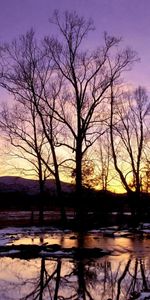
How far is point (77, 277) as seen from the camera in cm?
1271

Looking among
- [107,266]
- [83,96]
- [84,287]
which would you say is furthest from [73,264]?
[83,96]

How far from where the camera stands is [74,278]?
41.2 feet

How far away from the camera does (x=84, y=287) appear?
1129 cm

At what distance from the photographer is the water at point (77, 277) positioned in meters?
10.5

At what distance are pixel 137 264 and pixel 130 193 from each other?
95.2 feet

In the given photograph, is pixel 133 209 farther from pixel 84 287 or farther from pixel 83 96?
pixel 84 287

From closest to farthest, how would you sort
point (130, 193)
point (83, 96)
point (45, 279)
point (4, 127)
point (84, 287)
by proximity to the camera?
1. point (84, 287)
2. point (45, 279)
3. point (83, 96)
4. point (4, 127)
5. point (130, 193)

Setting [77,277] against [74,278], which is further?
[77,277]

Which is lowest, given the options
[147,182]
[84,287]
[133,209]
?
[84,287]

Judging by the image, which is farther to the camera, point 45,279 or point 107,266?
point 107,266

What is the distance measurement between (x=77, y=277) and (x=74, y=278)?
0.18 metres

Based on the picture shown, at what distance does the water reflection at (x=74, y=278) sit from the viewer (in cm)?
1045

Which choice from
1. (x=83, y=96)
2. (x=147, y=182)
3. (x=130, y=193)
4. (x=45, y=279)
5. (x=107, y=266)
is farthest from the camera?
(x=147, y=182)

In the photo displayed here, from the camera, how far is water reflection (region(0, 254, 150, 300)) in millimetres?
10445
